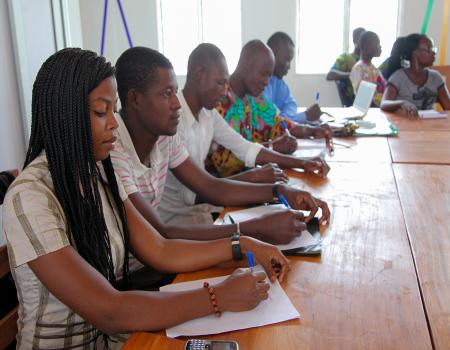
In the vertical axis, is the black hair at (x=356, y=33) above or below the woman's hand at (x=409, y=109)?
above

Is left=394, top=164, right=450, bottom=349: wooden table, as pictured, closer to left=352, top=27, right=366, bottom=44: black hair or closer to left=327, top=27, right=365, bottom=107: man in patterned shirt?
left=327, top=27, right=365, bottom=107: man in patterned shirt

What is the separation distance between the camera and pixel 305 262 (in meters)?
1.11

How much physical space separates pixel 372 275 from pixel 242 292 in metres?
0.32

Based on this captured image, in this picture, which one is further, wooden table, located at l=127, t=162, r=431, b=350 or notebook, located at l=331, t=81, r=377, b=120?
notebook, located at l=331, t=81, r=377, b=120

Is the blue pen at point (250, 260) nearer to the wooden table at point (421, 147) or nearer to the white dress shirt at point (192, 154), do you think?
the white dress shirt at point (192, 154)

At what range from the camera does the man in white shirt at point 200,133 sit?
6.16 ft

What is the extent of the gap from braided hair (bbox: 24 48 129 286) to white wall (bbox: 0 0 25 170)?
1.79 meters

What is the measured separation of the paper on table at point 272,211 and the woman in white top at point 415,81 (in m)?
2.43

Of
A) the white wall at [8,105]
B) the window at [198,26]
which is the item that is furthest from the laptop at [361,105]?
the window at [198,26]

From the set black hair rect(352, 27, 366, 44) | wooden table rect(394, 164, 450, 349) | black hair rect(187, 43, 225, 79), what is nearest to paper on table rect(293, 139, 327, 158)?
wooden table rect(394, 164, 450, 349)

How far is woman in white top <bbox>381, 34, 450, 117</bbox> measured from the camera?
3640mm

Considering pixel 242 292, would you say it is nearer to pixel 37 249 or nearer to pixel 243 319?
pixel 243 319

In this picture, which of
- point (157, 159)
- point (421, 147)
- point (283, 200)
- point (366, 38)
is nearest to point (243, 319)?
point (283, 200)

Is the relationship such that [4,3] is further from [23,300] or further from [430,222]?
[430,222]
